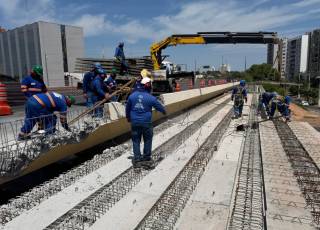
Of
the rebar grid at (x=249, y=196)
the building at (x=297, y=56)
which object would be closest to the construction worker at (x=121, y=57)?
the rebar grid at (x=249, y=196)

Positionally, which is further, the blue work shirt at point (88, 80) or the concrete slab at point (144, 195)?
the blue work shirt at point (88, 80)

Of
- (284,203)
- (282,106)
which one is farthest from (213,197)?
(282,106)

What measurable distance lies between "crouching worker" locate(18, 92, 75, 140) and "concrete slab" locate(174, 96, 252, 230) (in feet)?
8.53

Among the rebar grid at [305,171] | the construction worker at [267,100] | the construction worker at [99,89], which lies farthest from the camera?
the construction worker at [267,100]

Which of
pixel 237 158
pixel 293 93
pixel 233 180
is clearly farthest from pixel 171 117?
pixel 293 93

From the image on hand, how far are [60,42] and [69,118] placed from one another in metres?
49.7

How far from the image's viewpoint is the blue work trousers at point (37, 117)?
425 centimetres

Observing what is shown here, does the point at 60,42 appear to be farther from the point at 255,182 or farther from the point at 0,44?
the point at 255,182

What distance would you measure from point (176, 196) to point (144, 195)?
454 mm

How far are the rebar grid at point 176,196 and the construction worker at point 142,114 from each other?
29.9 inches

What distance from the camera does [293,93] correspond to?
86.1 metres

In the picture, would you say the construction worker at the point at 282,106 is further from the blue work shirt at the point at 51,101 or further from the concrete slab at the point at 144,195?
the blue work shirt at the point at 51,101

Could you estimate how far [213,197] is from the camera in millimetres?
3748

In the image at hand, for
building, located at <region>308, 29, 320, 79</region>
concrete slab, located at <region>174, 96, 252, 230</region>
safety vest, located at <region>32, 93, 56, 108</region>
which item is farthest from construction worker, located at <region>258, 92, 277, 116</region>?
building, located at <region>308, 29, 320, 79</region>
